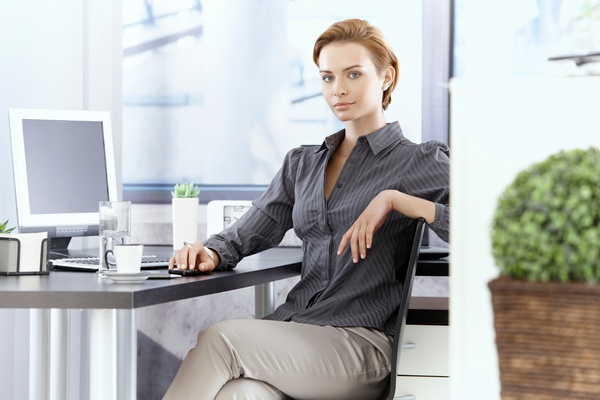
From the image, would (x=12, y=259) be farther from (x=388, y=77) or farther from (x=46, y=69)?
(x=46, y=69)

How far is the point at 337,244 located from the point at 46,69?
4.68 ft

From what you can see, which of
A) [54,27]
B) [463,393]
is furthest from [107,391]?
[54,27]

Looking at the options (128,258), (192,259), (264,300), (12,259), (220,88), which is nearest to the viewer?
(128,258)

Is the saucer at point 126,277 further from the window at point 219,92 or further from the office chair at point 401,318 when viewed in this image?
the window at point 219,92

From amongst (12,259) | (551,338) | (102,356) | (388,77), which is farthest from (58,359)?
(551,338)

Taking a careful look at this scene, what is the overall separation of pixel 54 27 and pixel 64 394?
1397 mm

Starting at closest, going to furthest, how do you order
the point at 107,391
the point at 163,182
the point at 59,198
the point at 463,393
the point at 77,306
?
the point at 463,393 < the point at 77,306 < the point at 107,391 < the point at 59,198 < the point at 163,182

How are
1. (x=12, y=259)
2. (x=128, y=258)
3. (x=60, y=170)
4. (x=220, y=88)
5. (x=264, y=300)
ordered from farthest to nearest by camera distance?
(x=220, y=88), (x=264, y=300), (x=60, y=170), (x=12, y=259), (x=128, y=258)

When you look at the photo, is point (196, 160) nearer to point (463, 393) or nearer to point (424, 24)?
point (424, 24)

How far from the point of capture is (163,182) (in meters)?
3.63

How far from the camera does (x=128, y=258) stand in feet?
6.10

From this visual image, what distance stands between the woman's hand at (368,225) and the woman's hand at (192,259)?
0.32 metres

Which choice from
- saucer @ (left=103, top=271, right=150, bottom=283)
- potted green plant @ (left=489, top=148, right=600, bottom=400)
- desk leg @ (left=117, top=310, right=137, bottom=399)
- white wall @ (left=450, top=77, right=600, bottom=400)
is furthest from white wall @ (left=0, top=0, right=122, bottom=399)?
potted green plant @ (left=489, top=148, right=600, bottom=400)

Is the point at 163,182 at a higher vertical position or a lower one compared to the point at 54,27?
lower
